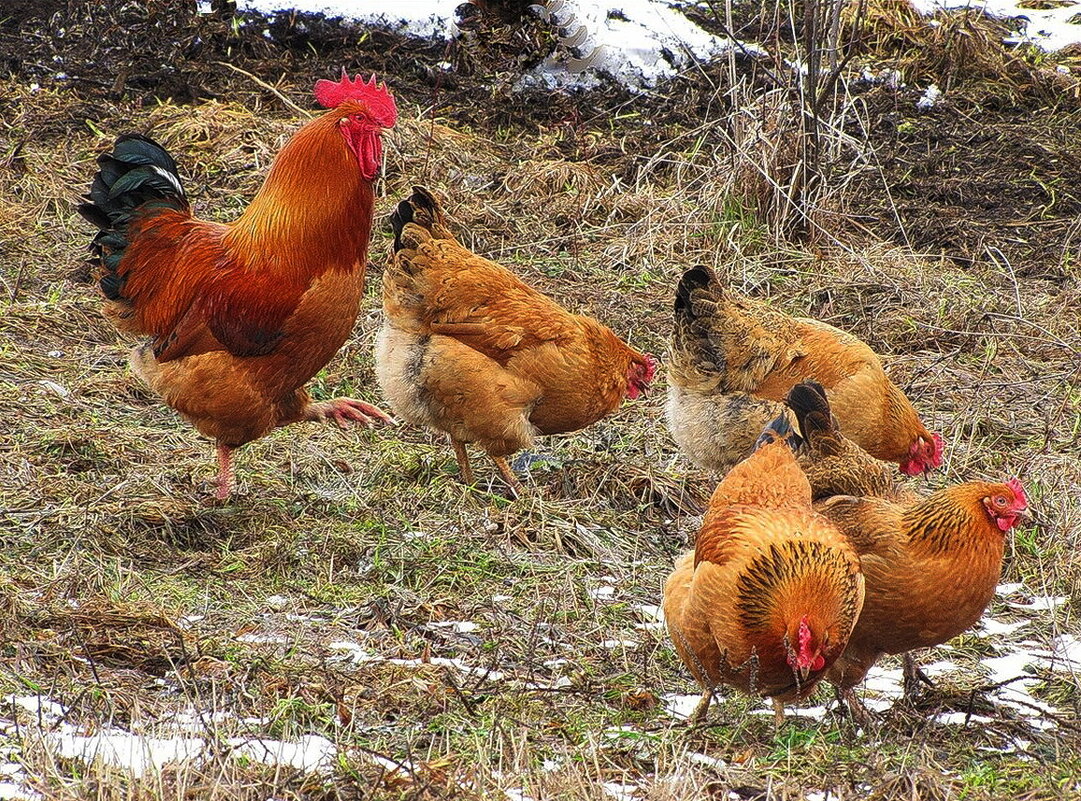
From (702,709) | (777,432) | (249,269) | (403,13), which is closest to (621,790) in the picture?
(702,709)

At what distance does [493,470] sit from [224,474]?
4.87 feet

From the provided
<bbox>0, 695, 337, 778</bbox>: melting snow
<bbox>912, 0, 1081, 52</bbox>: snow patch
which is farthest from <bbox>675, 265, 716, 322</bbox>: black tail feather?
<bbox>912, 0, 1081, 52</bbox>: snow patch

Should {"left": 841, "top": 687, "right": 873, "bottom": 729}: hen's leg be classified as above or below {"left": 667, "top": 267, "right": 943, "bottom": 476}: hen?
below

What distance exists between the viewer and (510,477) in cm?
634

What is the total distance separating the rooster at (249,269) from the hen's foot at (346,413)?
34 centimetres

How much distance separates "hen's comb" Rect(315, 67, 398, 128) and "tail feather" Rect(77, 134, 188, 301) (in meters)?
0.89

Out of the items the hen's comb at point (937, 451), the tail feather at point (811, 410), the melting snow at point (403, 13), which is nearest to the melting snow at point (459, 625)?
the tail feather at point (811, 410)

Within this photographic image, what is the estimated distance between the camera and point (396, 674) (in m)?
4.34

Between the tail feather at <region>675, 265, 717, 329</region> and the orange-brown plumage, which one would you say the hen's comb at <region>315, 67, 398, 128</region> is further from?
the orange-brown plumage

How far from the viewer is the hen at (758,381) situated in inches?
234

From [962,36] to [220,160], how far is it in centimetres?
673

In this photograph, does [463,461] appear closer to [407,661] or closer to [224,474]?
[224,474]

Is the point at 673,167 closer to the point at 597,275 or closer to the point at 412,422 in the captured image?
the point at 597,275

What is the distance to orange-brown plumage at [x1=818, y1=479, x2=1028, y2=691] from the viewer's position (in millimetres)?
4207
